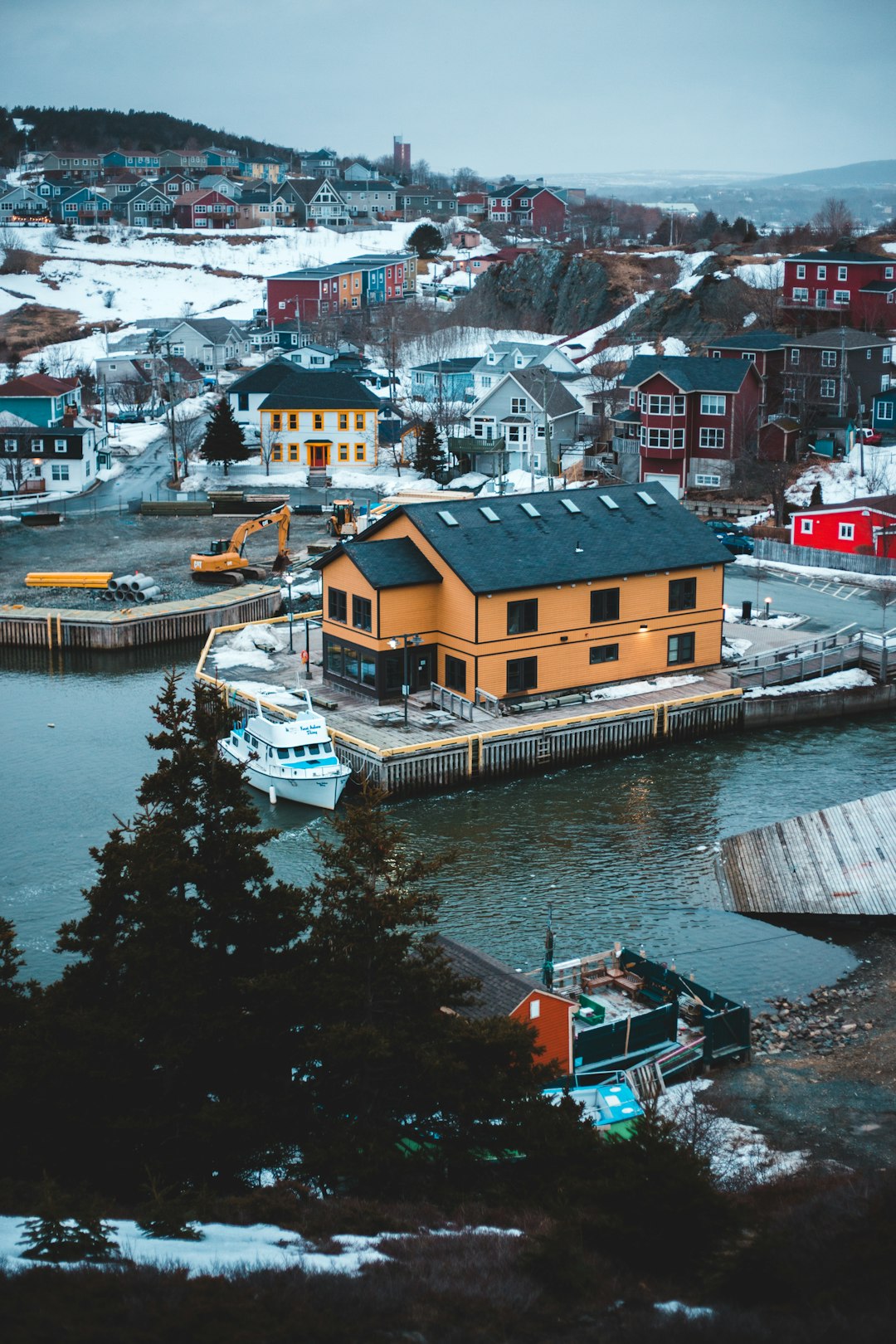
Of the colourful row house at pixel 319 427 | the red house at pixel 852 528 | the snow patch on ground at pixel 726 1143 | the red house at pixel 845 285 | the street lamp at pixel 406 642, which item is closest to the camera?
the snow patch on ground at pixel 726 1143

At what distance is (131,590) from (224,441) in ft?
99.6

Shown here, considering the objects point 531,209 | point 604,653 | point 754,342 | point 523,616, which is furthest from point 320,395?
point 531,209

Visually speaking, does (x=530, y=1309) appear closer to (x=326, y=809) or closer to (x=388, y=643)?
(x=326, y=809)

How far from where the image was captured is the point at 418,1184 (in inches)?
660

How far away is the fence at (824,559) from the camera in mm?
60250

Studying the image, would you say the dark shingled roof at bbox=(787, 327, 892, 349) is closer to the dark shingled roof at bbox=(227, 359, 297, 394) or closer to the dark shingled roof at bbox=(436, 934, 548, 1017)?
the dark shingled roof at bbox=(227, 359, 297, 394)

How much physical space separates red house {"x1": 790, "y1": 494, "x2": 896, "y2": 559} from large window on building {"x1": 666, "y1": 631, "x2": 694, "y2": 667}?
18019mm

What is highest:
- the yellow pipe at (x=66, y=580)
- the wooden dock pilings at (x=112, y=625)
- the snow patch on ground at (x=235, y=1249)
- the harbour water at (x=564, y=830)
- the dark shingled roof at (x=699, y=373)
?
the dark shingled roof at (x=699, y=373)

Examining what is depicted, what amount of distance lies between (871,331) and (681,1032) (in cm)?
7589

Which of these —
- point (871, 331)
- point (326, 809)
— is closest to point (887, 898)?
point (326, 809)

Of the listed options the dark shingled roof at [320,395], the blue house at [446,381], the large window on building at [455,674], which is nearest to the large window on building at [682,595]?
the large window on building at [455,674]

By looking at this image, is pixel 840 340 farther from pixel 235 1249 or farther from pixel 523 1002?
pixel 235 1249

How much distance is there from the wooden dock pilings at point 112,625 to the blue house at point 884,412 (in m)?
39.3

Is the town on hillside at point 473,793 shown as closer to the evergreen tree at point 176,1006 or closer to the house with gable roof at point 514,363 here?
the evergreen tree at point 176,1006
